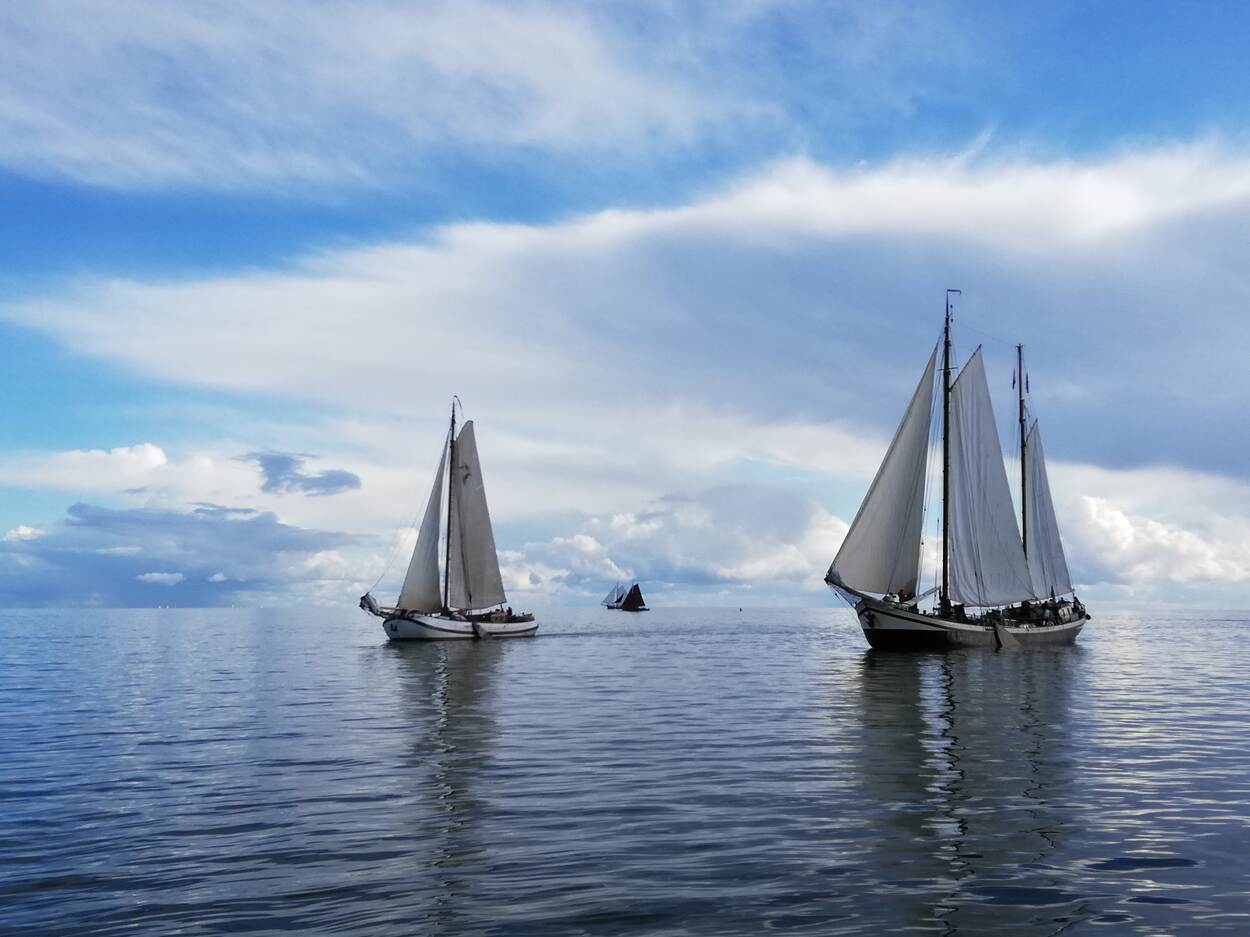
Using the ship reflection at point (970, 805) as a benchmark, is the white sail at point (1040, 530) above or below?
above

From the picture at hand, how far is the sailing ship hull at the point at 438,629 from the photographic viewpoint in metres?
93.0

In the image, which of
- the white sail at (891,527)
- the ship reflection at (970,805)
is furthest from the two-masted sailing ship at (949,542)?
the ship reflection at (970,805)

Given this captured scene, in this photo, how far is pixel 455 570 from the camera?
97.6 metres

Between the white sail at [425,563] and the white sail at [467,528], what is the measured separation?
231 cm

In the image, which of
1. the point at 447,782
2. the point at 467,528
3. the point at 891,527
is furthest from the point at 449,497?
the point at 447,782

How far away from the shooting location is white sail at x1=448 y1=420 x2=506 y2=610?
96188mm

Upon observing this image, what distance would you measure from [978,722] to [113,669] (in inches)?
2224

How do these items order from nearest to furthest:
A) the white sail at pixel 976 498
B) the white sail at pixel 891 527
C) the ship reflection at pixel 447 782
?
the ship reflection at pixel 447 782 → the white sail at pixel 891 527 → the white sail at pixel 976 498

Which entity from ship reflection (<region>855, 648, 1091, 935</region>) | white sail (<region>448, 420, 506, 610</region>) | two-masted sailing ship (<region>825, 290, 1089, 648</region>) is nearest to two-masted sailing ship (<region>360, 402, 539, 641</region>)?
white sail (<region>448, 420, 506, 610</region>)

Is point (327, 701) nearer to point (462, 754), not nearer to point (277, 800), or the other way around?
point (462, 754)

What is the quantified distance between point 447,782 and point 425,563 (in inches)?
2864

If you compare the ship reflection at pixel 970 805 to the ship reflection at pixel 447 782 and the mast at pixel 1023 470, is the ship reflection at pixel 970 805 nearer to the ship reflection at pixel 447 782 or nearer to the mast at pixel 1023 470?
the ship reflection at pixel 447 782

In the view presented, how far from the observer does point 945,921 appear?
504 inches

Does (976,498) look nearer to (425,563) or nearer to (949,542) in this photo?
(949,542)
